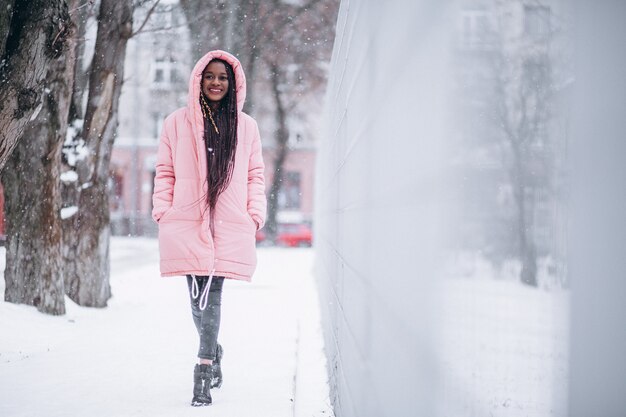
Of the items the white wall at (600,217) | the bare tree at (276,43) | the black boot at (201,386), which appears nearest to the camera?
the white wall at (600,217)

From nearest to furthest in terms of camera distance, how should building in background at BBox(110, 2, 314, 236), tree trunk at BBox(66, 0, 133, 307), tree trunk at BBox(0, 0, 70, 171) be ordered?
1. tree trunk at BBox(0, 0, 70, 171)
2. tree trunk at BBox(66, 0, 133, 307)
3. building in background at BBox(110, 2, 314, 236)

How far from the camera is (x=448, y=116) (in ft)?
3.69

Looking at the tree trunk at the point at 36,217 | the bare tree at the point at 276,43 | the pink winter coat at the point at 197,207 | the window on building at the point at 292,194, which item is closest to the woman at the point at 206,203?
the pink winter coat at the point at 197,207

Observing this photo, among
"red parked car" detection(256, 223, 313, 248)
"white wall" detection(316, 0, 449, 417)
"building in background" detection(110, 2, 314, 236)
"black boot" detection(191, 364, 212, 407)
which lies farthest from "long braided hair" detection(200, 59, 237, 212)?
"building in background" detection(110, 2, 314, 236)

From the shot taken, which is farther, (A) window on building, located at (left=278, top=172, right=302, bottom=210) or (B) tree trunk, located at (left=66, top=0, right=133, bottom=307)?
(A) window on building, located at (left=278, top=172, right=302, bottom=210)

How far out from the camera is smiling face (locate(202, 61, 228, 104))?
382cm

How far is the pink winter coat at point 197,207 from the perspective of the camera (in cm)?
356

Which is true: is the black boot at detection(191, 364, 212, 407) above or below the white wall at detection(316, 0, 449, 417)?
below

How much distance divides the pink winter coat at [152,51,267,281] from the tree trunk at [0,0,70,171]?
3.38ft

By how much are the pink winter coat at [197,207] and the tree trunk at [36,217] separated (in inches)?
106

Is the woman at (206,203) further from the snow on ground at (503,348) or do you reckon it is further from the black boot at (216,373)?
the snow on ground at (503,348)

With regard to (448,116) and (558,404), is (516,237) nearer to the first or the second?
(558,404)

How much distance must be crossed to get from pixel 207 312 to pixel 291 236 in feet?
72.4

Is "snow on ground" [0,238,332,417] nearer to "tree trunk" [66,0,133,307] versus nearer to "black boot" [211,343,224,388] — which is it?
"black boot" [211,343,224,388]
